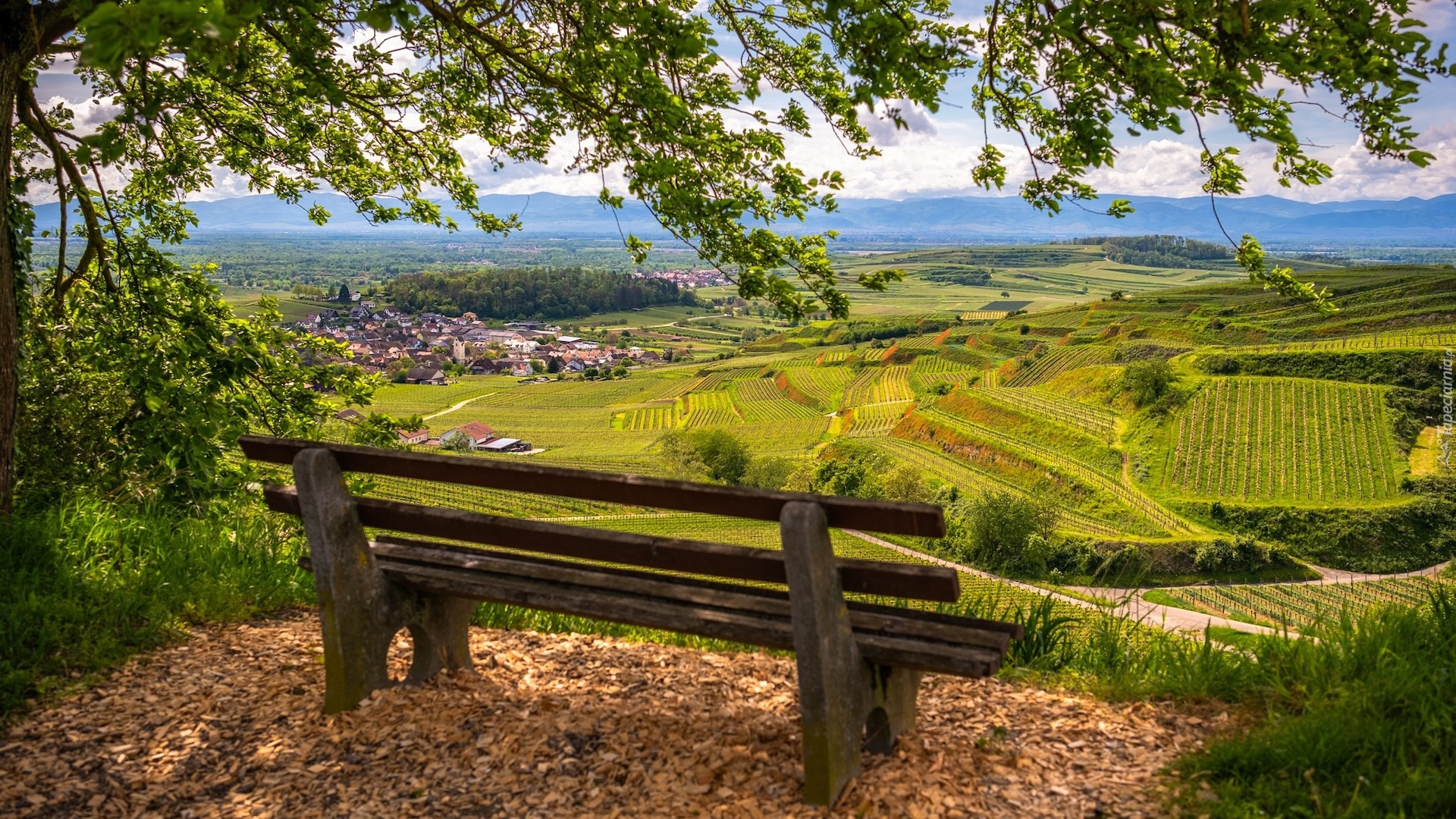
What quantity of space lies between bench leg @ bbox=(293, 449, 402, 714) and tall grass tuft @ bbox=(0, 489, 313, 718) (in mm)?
1188

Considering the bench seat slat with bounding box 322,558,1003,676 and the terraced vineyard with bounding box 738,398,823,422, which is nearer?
the bench seat slat with bounding box 322,558,1003,676

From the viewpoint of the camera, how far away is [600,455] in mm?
89000

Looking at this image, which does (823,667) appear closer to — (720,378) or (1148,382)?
(1148,382)

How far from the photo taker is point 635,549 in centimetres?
302

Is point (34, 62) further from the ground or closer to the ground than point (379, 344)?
further from the ground

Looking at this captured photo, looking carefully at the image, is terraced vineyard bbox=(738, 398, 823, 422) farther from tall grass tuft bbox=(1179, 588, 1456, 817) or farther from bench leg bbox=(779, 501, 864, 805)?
bench leg bbox=(779, 501, 864, 805)

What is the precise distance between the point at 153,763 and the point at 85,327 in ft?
16.5

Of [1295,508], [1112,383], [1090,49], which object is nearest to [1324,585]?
[1295,508]

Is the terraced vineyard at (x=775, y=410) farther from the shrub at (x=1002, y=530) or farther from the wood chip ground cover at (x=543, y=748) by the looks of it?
the wood chip ground cover at (x=543, y=748)

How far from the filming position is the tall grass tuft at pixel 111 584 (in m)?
3.83

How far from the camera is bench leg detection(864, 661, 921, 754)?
3.02m

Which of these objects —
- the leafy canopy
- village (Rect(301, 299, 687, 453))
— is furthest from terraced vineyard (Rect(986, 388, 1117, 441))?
the leafy canopy

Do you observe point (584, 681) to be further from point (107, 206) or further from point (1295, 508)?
point (1295, 508)

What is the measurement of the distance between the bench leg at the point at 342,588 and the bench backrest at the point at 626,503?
0.07 meters
